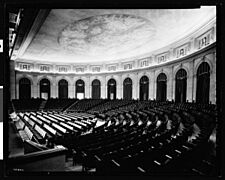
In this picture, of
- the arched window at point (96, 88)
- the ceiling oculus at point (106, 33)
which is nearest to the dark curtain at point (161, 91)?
the ceiling oculus at point (106, 33)

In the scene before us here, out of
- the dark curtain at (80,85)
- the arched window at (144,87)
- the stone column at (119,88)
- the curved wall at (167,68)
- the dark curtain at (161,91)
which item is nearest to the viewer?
the curved wall at (167,68)

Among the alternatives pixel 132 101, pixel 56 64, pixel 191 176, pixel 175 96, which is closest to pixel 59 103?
pixel 56 64

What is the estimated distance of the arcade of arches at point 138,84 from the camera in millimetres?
7339

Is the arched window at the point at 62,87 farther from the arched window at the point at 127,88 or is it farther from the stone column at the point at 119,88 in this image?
the arched window at the point at 127,88

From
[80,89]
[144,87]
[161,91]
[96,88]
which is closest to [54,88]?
[80,89]

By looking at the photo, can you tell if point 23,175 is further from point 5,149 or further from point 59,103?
point 59,103

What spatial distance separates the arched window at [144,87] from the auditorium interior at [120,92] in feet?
0.60

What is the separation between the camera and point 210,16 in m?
2.64

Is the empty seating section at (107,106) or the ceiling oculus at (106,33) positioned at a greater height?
the ceiling oculus at (106,33)

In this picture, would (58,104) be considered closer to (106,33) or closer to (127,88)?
(127,88)

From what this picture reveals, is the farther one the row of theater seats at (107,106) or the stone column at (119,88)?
the stone column at (119,88)

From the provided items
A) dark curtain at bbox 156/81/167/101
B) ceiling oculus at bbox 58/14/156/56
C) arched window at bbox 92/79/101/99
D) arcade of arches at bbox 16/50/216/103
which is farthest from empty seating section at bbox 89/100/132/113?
ceiling oculus at bbox 58/14/156/56

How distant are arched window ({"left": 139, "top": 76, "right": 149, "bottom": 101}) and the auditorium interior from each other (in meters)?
0.18

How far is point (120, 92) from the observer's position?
53.6ft
